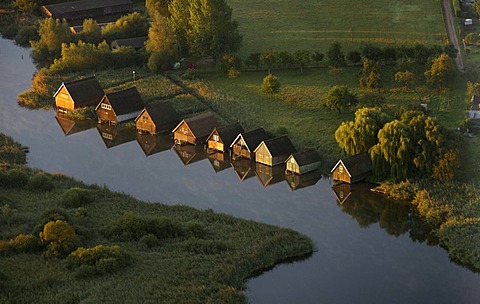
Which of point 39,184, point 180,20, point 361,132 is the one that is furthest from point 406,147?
point 180,20

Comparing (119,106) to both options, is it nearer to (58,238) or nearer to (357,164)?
(357,164)

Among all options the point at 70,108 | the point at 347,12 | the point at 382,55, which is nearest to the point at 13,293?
the point at 70,108

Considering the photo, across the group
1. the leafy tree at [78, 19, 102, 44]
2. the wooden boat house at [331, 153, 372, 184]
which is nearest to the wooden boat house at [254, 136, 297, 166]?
the wooden boat house at [331, 153, 372, 184]

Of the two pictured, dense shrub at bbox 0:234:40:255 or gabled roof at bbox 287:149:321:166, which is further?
gabled roof at bbox 287:149:321:166

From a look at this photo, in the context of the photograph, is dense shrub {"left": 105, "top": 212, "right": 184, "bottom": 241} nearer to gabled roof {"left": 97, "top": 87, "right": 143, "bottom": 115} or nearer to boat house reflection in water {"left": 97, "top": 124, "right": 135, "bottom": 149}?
boat house reflection in water {"left": 97, "top": 124, "right": 135, "bottom": 149}

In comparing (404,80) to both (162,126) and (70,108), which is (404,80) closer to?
(162,126)

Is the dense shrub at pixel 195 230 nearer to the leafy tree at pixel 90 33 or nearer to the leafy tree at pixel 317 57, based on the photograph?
the leafy tree at pixel 317 57
